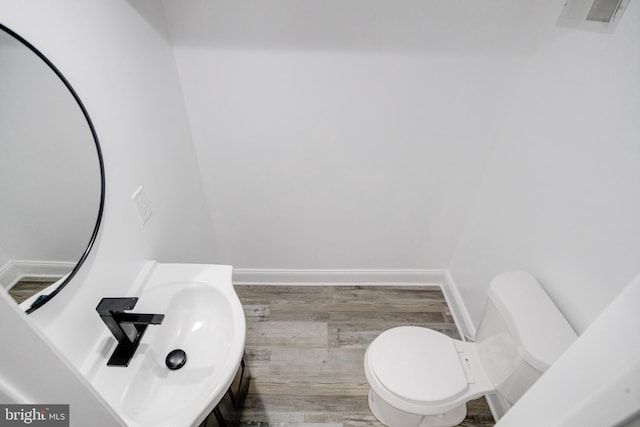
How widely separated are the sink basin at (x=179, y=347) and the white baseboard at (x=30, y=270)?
0.96 ft

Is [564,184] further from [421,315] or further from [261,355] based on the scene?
[261,355]

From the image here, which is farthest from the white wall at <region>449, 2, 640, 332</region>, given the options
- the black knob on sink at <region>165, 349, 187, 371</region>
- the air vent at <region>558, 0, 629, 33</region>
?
the black knob on sink at <region>165, 349, 187, 371</region>

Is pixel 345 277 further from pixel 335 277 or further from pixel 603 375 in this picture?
pixel 603 375

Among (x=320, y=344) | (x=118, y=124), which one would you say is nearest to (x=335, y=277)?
(x=320, y=344)

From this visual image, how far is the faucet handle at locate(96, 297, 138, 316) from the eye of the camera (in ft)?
2.90

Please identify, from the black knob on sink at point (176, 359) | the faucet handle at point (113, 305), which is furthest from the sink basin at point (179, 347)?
the faucet handle at point (113, 305)

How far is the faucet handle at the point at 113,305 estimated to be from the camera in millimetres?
885

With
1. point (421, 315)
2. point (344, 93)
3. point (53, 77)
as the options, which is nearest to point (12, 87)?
point (53, 77)

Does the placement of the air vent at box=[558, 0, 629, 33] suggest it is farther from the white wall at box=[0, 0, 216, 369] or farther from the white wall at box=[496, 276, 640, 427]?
the white wall at box=[0, 0, 216, 369]

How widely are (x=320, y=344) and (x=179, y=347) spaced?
0.96 metres

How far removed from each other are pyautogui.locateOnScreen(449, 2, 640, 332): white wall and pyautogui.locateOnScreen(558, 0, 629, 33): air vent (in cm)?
2

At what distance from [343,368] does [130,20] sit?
1848mm

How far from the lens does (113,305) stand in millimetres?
900

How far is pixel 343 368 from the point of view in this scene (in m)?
1.72
